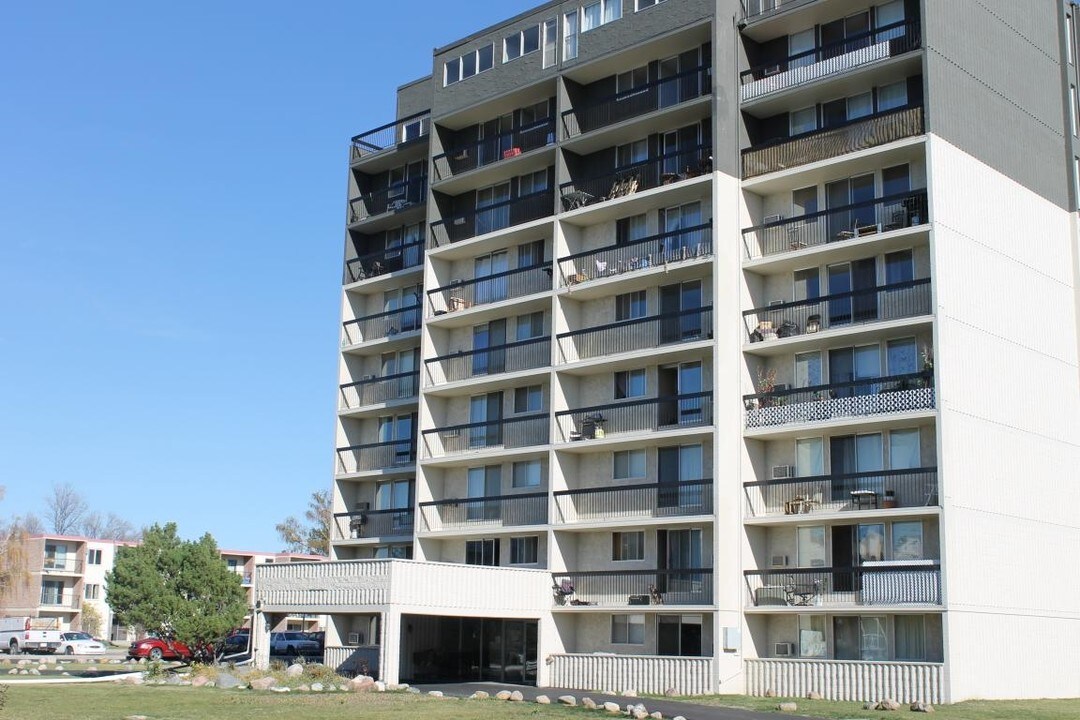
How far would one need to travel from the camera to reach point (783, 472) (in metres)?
40.5

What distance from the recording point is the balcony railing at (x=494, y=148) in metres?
48.9

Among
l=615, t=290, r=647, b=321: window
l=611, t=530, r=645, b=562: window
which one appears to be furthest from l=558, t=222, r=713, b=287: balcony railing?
l=611, t=530, r=645, b=562: window

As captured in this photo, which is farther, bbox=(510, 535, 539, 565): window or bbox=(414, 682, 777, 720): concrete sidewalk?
bbox=(510, 535, 539, 565): window

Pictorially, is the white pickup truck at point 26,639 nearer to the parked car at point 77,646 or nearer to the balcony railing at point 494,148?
the parked car at point 77,646

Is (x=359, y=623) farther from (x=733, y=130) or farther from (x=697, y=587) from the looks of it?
(x=733, y=130)

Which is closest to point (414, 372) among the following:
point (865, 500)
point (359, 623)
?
point (359, 623)

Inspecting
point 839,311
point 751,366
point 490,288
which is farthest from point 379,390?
point 839,311

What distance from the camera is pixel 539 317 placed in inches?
1916

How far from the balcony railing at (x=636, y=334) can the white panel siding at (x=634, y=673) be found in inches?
402

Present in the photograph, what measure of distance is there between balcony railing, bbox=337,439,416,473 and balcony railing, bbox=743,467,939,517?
675 inches

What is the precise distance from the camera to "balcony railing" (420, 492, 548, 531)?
150 feet

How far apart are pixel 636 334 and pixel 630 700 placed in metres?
13.1

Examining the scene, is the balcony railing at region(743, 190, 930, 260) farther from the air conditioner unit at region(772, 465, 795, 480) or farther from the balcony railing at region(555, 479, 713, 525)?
the balcony railing at region(555, 479, 713, 525)

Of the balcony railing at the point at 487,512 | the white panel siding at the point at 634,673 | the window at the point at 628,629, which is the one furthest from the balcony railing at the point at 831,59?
the white panel siding at the point at 634,673
